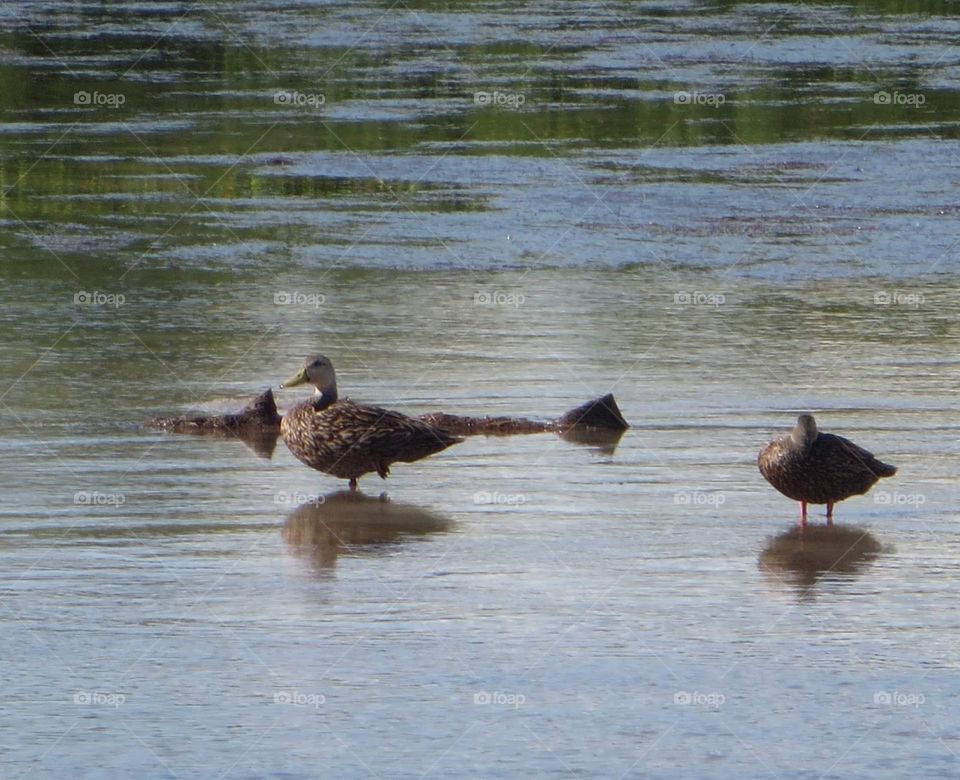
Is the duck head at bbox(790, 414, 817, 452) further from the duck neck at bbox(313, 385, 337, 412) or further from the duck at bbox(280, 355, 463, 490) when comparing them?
the duck neck at bbox(313, 385, 337, 412)

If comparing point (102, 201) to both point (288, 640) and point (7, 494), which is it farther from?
point (288, 640)

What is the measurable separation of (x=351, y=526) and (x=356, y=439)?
796 millimetres

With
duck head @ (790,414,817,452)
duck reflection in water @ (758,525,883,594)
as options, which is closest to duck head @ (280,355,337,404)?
duck head @ (790,414,817,452)

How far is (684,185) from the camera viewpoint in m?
19.4

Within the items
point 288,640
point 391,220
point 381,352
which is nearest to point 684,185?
point 391,220

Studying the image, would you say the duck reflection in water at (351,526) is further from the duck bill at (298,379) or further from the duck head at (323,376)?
the duck bill at (298,379)

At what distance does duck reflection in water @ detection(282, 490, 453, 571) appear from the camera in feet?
31.1

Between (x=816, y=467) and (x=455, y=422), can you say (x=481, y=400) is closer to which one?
(x=455, y=422)

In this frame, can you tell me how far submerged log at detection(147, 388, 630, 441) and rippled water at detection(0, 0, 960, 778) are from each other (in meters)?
0.14

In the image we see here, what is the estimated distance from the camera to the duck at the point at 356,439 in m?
10.7

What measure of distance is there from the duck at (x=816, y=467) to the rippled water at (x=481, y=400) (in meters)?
0.20

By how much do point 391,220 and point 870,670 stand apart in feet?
35.8

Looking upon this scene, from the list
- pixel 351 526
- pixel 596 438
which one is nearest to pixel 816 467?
pixel 596 438

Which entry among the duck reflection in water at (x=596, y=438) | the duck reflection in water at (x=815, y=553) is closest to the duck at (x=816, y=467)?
the duck reflection in water at (x=815, y=553)
